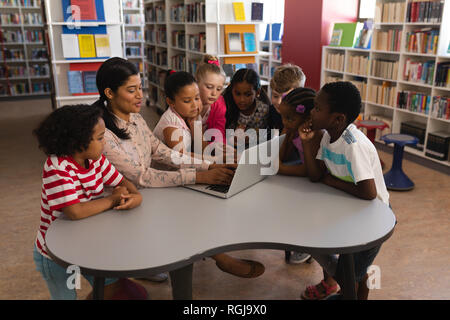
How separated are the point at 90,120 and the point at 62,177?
0.73 feet

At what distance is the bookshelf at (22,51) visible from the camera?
27.7 feet

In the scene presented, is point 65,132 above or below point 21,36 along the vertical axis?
below

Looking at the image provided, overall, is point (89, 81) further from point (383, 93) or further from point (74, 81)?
point (383, 93)

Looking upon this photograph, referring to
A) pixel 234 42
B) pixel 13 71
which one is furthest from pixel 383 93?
pixel 13 71

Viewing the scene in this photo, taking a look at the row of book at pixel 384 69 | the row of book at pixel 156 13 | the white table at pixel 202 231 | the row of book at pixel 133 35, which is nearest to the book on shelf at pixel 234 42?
the row of book at pixel 384 69

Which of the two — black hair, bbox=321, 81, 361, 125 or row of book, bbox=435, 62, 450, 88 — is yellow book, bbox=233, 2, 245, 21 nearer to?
row of book, bbox=435, 62, 450, 88

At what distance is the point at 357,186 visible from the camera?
5.25ft

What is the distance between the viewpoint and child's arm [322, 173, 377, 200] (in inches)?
60.6

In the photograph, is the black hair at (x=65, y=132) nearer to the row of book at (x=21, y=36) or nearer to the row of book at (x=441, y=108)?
the row of book at (x=441, y=108)

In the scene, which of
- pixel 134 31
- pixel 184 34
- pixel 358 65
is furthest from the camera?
pixel 134 31

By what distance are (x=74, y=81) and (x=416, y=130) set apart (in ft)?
12.6

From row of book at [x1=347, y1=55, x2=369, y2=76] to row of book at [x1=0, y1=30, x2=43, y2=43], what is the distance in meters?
6.66

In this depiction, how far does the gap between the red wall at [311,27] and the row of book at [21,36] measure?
5.43 metres

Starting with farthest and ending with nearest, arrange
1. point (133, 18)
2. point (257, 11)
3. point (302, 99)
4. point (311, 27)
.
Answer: point (133, 18) < point (311, 27) < point (257, 11) < point (302, 99)
